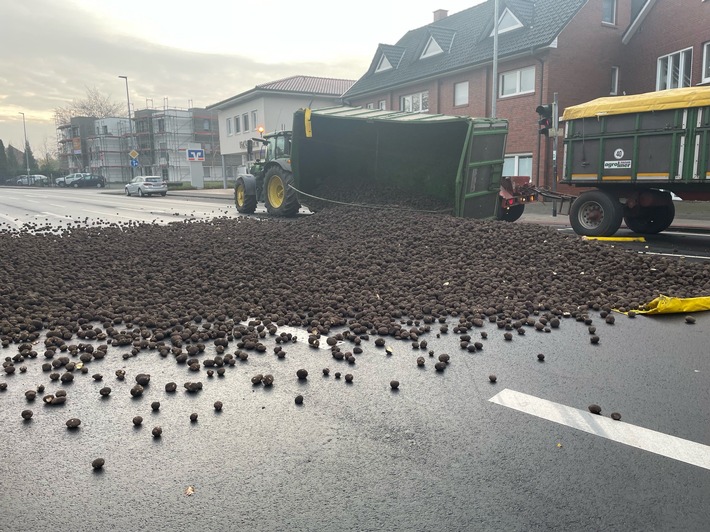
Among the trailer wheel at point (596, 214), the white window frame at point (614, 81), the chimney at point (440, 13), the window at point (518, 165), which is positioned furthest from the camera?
the chimney at point (440, 13)

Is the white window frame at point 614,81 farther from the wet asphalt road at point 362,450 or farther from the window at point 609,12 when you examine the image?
the wet asphalt road at point 362,450

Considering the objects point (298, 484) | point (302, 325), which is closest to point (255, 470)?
point (298, 484)

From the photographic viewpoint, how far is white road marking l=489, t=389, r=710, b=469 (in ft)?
10.00

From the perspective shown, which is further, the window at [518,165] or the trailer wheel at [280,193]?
the window at [518,165]

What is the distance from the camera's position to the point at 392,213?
11.4 metres

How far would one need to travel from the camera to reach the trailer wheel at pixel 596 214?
39.3 feet

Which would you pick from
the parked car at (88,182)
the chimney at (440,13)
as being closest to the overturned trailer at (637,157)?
the chimney at (440,13)

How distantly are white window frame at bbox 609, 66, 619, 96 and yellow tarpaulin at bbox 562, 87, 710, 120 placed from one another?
1736cm

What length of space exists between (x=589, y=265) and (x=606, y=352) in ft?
10.1

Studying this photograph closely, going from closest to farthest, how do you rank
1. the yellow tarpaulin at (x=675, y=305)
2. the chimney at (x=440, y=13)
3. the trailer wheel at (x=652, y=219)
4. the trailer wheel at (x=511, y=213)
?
the yellow tarpaulin at (x=675, y=305), the trailer wheel at (x=652, y=219), the trailer wheel at (x=511, y=213), the chimney at (x=440, y=13)

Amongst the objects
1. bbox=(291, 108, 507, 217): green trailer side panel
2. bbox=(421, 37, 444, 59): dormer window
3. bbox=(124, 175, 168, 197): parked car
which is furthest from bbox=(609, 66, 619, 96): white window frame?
bbox=(124, 175, 168, 197): parked car

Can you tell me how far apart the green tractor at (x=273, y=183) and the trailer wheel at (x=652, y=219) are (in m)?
8.28

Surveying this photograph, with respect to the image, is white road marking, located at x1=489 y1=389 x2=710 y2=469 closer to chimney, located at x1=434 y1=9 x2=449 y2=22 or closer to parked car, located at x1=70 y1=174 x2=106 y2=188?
chimney, located at x1=434 y1=9 x2=449 y2=22

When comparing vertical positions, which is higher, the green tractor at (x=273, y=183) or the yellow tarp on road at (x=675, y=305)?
the green tractor at (x=273, y=183)
